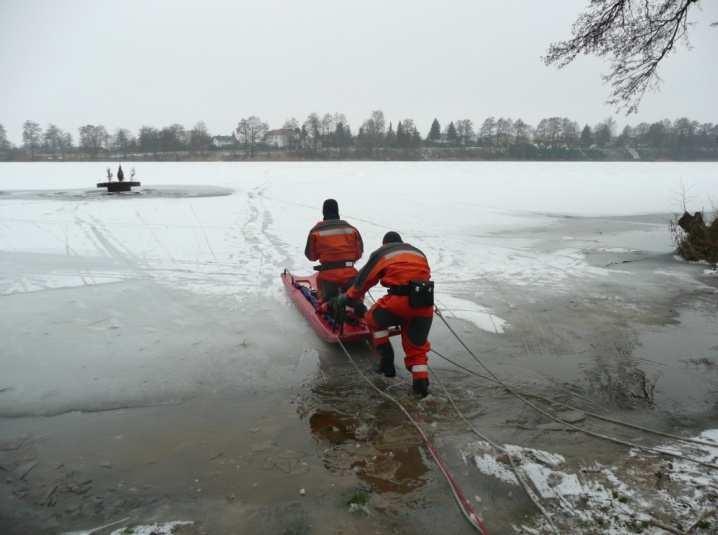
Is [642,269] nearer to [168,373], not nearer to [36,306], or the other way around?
[168,373]

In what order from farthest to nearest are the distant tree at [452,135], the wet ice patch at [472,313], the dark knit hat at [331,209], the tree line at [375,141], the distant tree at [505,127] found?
the distant tree at [505,127] → the distant tree at [452,135] → the tree line at [375,141] → the wet ice patch at [472,313] → the dark knit hat at [331,209]

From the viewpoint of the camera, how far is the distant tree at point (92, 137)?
87650mm

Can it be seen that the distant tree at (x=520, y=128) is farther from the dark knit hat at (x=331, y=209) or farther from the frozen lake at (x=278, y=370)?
the dark knit hat at (x=331, y=209)

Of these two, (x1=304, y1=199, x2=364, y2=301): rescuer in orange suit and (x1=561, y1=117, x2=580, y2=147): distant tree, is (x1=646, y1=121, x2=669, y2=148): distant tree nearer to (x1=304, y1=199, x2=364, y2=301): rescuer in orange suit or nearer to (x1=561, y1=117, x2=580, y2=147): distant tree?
(x1=561, y1=117, x2=580, y2=147): distant tree

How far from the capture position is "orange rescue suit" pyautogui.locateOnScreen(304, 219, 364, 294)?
5.50 m

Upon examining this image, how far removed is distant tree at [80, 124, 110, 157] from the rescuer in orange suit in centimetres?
9333

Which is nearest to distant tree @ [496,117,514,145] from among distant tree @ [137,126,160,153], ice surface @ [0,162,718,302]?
distant tree @ [137,126,160,153]

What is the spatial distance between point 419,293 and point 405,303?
0.17 meters

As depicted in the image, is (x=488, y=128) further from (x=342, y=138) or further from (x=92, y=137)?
(x=92, y=137)

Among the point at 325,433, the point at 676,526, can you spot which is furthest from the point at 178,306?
the point at 676,526

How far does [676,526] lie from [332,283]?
3.74m

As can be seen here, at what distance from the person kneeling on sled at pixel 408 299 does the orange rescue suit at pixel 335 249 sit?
1222mm

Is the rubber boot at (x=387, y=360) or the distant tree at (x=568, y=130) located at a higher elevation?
the distant tree at (x=568, y=130)

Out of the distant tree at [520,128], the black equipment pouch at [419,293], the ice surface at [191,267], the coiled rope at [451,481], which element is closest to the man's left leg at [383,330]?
the black equipment pouch at [419,293]
